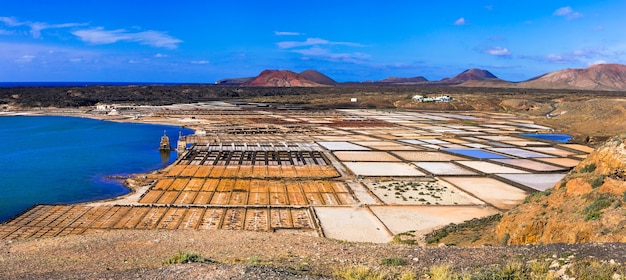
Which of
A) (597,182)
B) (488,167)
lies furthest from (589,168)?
(488,167)

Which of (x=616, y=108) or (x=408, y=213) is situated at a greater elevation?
(x=616, y=108)

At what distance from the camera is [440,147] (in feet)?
143

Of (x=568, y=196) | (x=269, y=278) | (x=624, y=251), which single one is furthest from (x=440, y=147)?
(x=269, y=278)

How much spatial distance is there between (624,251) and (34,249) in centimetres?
1422

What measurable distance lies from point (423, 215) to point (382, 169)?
1091 centimetres

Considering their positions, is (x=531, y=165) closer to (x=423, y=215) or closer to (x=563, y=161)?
(x=563, y=161)

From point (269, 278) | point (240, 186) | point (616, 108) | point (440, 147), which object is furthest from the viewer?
point (616, 108)

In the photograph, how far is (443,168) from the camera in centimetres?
3306

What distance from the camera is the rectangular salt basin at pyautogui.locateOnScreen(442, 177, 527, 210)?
23877 millimetres

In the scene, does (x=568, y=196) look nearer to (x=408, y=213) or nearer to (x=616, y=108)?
(x=408, y=213)

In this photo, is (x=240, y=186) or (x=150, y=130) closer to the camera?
(x=240, y=186)

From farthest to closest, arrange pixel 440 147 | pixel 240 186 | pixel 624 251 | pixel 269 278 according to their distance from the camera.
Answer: pixel 440 147 → pixel 240 186 → pixel 624 251 → pixel 269 278

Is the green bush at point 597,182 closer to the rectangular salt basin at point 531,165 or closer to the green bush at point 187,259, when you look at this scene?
the green bush at point 187,259

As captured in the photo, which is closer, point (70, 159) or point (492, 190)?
point (492, 190)
